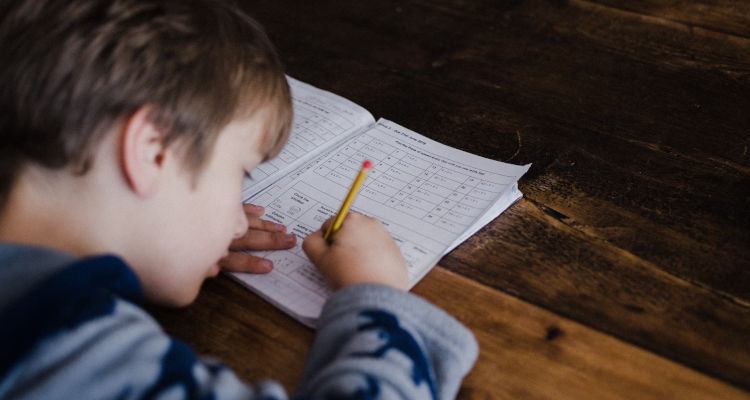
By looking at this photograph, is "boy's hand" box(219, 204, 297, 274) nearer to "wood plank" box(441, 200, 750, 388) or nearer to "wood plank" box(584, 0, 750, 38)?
"wood plank" box(441, 200, 750, 388)

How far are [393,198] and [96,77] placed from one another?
430 mm

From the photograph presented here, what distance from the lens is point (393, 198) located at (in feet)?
2.84

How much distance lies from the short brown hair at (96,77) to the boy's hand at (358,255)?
0.62ft

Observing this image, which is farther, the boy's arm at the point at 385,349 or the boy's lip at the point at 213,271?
the boy's lip at the point at 213,271

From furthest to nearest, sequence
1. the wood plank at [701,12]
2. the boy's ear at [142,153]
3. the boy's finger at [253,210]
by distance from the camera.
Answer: the wood plank at [701,12] < the boy's finger at [253,210] < the boy's ear at [142,153]

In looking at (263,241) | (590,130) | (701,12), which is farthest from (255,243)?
(701,12)

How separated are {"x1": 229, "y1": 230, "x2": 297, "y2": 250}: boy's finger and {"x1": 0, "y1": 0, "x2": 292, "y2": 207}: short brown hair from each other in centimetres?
16

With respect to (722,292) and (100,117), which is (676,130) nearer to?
(722,292)

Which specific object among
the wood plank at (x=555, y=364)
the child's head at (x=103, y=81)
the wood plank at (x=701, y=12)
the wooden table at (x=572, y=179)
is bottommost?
the wood plank at (x=555, y=364)

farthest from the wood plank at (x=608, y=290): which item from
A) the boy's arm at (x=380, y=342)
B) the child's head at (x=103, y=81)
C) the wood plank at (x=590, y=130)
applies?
the child's head at (x=103, y=81)

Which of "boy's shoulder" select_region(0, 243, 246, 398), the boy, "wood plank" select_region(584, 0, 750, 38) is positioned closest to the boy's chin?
the boy

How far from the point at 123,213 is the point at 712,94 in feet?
3.25

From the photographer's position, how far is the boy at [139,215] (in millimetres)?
514

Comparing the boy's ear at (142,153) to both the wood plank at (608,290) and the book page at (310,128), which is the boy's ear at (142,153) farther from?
the wood plank at (608,290)
